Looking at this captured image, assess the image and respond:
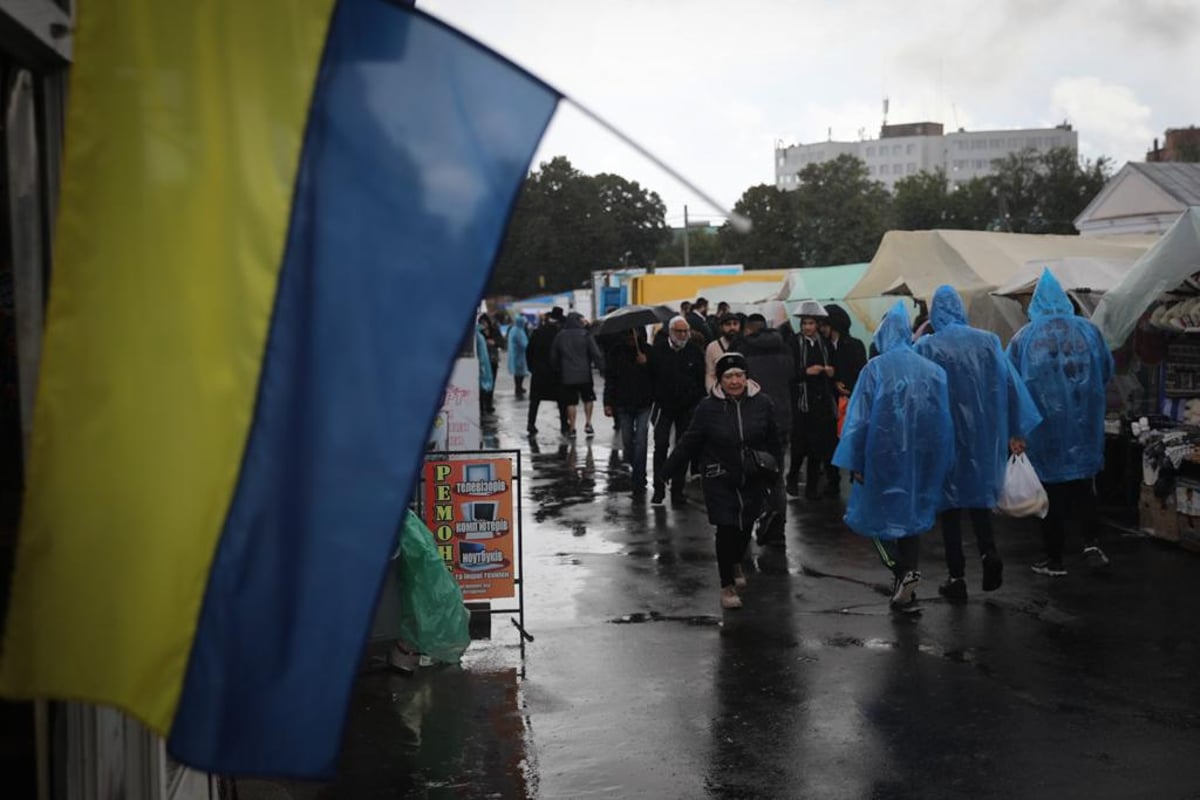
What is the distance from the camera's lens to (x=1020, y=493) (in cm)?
937

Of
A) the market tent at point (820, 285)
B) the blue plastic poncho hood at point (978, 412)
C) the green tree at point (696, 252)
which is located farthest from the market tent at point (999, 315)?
the green tree at point (696, 252)

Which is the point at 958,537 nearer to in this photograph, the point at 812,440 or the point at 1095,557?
the point at 1095,557

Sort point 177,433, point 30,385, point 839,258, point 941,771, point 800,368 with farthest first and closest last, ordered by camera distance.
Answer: point 839,258 < point 800,368 < point 941,771 < point 30,385 < point 177,433

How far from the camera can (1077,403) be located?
10375 millimetres

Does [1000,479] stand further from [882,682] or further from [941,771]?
[941,771]

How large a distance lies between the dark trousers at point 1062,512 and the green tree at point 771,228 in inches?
2337

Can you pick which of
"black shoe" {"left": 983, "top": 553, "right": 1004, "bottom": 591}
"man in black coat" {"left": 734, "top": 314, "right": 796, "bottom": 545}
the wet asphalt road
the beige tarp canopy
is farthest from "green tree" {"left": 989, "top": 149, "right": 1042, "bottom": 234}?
"black shoe" {"left": 983, "top": 553, "right": 1004, "bottom": 591}

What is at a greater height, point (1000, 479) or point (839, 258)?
point (839, 258)

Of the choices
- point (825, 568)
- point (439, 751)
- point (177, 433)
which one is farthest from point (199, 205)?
point (825, 568)

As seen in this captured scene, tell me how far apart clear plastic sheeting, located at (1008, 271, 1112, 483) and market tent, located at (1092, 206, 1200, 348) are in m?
1.60

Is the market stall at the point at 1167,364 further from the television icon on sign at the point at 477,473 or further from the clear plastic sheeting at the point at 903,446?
the television icon on sign at the point at 477,473

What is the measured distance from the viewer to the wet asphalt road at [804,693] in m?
6.00

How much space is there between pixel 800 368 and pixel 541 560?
443cm

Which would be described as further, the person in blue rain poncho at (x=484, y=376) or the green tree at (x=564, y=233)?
the green tree at (x=564, y=233)
